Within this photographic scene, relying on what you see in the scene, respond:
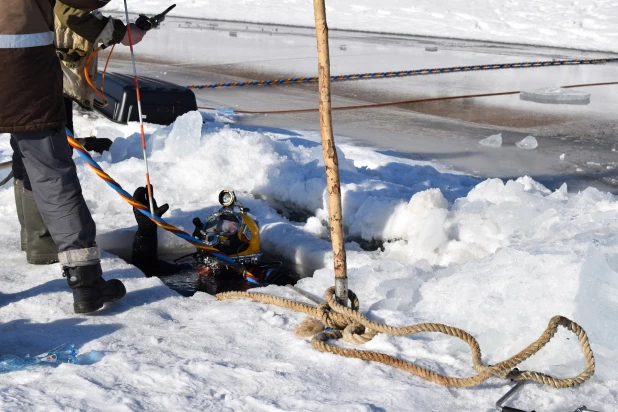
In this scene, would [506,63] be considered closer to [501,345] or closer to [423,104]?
[423,104]

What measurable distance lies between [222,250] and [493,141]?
4.35 metres

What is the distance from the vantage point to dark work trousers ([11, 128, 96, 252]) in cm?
376

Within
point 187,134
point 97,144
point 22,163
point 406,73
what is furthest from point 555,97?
point 22,163

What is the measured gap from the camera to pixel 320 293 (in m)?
4.22

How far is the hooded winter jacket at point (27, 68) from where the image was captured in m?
3.59

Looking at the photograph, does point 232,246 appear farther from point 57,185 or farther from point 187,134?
point 187,134

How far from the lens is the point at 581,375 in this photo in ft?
10.3

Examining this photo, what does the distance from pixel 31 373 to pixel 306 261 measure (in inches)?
82.2

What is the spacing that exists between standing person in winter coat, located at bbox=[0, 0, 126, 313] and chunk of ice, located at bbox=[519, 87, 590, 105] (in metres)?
7.80

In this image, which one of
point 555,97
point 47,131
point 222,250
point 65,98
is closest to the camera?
point 47,131

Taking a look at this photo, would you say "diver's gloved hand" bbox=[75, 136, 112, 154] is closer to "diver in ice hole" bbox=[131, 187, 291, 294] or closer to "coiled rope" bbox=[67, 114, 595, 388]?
"diver in ice hole" bbox=[131, 187, 291, 294]

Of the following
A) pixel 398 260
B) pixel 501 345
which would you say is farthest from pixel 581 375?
pixel 398 260

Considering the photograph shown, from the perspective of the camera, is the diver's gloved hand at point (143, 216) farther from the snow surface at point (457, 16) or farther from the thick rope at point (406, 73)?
the snow surface at point (457, 16)

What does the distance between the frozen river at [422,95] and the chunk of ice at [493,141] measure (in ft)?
0.29
